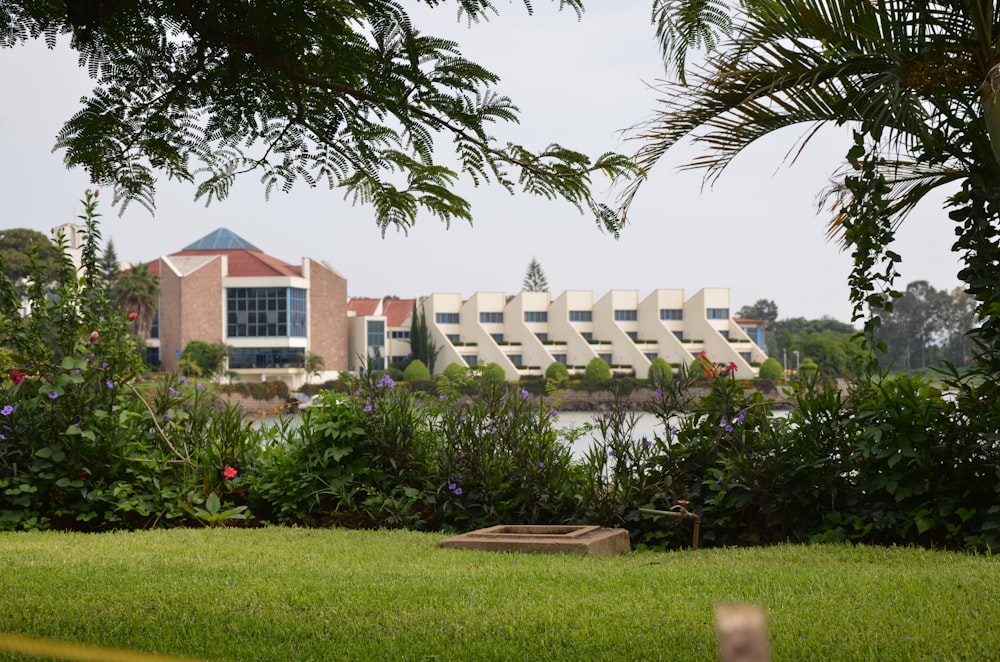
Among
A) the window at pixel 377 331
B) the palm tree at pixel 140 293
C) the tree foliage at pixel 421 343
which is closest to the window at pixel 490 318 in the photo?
the tree foliage at pixel 421 343

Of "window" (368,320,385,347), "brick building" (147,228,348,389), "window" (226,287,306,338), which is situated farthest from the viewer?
"window" (368,320,385,347)

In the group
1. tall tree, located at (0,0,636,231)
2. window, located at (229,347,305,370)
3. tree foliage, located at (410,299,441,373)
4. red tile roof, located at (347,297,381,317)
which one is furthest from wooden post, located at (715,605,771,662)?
red tile roof, located at (347,297,381,317)

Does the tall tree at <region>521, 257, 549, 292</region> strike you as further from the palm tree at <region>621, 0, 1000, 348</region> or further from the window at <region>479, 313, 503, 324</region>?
the palm tree at <region>621, 0, 1000, 348</region>

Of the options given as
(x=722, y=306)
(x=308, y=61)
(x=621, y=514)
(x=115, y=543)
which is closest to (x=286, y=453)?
(x=115, y=543)

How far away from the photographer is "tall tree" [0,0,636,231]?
3.51 m

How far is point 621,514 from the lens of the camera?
5.71 metres

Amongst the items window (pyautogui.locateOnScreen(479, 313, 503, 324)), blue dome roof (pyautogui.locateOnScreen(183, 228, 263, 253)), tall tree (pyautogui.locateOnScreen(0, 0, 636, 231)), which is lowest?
tall tree (pyautogui.locateOnScreen(0, 0, 636, 231))

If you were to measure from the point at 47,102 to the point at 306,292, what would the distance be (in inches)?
2322

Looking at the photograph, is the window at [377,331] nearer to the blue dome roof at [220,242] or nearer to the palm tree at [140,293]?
the blue dome roof at [220,242]

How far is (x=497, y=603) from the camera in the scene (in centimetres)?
360

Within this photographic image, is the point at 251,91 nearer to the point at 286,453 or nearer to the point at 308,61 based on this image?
the point at 308,61

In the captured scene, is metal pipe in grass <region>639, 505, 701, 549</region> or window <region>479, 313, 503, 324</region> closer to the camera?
metal pipe in grass <region>639, 505, 701, 549</region>

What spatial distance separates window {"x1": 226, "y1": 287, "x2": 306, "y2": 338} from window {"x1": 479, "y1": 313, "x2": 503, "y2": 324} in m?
13.8

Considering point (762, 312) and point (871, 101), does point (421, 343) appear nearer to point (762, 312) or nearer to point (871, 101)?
point (762, 312)
